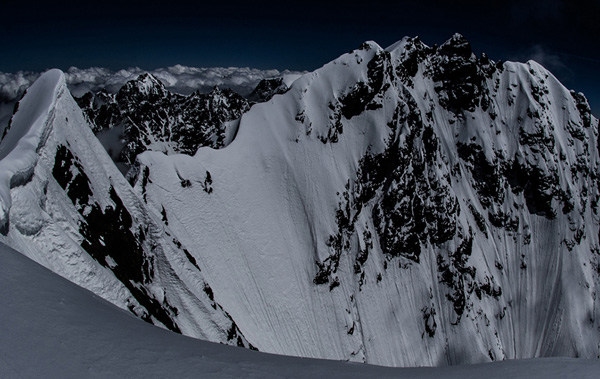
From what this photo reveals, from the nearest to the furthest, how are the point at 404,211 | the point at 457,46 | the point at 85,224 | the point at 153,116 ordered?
the point at 85,224
the point at 404,211
the point at 457,46
the point at 153,116

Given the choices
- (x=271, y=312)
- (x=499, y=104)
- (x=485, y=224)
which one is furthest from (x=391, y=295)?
(x=499, y=104)

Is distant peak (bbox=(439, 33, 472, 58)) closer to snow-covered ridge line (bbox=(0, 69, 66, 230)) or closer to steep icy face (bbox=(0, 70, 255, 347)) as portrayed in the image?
steep icy face (bbox=(0, 70, 255, 347))

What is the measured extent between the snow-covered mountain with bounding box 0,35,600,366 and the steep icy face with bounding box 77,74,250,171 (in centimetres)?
6691

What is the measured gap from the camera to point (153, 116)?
153 meters

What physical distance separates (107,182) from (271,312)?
123ft

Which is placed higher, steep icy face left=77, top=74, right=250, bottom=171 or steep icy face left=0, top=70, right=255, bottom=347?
steep icy face left=77, top=74, right=250, bottom=171

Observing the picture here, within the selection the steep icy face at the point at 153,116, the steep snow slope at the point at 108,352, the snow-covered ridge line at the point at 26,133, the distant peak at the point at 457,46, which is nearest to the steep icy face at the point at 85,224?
the snow-covered ridge line at the point at 26,133

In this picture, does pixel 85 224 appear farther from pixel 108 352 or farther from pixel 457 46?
pixel 457 46

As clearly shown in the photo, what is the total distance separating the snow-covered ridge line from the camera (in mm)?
14750

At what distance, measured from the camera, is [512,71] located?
120000 millimetres

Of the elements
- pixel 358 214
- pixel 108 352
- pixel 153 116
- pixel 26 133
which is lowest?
pixel 108 352

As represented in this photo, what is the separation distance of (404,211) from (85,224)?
7295cm

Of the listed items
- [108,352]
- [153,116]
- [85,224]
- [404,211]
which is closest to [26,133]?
[85,224]

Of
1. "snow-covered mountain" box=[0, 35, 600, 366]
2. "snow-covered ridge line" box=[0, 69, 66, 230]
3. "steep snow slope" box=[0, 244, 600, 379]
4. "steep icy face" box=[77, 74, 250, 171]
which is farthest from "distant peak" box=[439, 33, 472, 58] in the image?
"steep snow slope" box=[0, 244, 600, 379]
